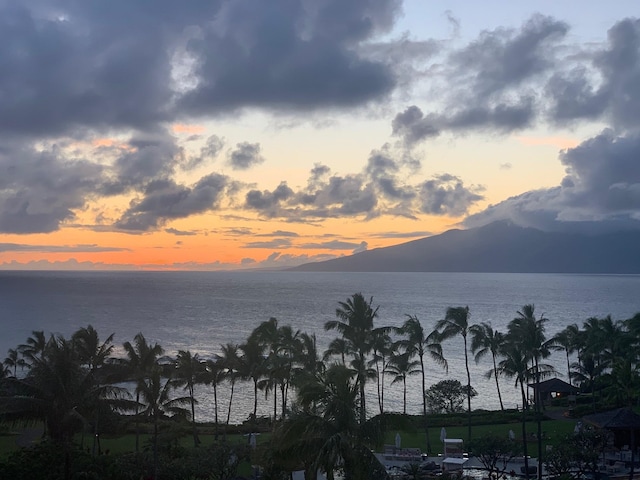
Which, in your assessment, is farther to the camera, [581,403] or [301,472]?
[581,403]

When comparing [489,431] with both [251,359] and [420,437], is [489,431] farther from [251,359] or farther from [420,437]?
[251,359]

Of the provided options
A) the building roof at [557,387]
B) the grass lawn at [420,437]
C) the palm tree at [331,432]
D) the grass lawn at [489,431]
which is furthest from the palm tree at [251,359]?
the building roof at [557,387]

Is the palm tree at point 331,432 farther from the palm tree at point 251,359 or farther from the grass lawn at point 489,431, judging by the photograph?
the palm tree at point 251,359

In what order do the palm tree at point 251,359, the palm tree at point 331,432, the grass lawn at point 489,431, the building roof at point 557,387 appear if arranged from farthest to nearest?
the building roof at point 557,387
the palm tree at point 251,359
the grass lawn at point 489,431
the palm tree at point 331,432

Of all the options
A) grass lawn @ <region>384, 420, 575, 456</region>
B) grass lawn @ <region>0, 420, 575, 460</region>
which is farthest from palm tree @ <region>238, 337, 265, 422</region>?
grass lawn @ <region>384, 420, 575, 456</region>

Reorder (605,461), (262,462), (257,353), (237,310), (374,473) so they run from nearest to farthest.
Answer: (374,473) → (262,462) → (605,461) → (257,353) → (237,310)

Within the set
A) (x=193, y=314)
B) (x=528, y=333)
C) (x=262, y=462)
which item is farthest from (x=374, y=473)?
(x=193, y=314)

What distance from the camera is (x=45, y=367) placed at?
28.6m

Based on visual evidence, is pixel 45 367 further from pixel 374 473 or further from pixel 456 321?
pixel 456 321

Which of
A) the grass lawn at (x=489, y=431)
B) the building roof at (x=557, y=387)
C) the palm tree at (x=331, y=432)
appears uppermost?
the palm tree at (x=331, y=432)

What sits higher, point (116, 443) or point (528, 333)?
point (528, 333)

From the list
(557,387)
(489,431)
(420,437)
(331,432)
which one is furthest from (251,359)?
(557,387)

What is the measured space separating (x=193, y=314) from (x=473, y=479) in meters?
156

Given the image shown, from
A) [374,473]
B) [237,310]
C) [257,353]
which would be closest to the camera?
[374,473]
